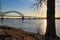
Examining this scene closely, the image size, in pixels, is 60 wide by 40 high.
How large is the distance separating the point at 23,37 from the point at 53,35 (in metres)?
1.68

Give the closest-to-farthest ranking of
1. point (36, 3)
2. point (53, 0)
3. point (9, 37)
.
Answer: point (9, 37)
point (53, 0)
point (36, 3)

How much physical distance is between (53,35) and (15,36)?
2083 mm

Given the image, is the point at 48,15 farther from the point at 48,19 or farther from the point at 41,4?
the point at 41,4

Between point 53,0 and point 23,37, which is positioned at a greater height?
point 53,0

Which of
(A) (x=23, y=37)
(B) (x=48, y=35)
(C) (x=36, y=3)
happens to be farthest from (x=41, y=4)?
(A) (x=23, y=37)

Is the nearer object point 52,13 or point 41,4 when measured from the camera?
point 52,13

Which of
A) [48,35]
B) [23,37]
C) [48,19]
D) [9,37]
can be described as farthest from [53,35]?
[9,37]

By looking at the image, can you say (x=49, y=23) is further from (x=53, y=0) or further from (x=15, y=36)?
(x=15, y=36)

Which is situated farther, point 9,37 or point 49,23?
point 49,23

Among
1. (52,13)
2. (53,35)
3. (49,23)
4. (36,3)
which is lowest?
(53,35)

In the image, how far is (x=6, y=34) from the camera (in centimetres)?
711

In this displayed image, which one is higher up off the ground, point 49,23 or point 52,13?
point 52,13

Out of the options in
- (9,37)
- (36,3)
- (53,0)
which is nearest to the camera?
(9,37)

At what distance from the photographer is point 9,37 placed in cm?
691
